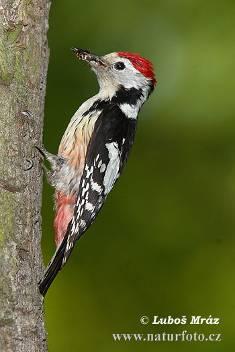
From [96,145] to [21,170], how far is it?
3.85 ft

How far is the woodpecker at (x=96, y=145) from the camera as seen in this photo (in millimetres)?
4531

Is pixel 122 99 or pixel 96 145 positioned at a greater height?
pixel 122 99

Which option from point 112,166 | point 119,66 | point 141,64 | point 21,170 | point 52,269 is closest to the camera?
point 21,170

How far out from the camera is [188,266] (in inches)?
204

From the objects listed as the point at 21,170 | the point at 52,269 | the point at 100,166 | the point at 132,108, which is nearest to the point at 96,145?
the point at 100,166

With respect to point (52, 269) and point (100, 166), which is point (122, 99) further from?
point (52, 269)

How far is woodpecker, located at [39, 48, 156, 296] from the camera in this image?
14.9 feet

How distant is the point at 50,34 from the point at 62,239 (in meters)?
1.96

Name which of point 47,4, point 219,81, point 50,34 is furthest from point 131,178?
point 47,4

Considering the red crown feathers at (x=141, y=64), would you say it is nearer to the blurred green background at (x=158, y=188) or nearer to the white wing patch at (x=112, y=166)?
the blurred green background at (x=158, y=188)

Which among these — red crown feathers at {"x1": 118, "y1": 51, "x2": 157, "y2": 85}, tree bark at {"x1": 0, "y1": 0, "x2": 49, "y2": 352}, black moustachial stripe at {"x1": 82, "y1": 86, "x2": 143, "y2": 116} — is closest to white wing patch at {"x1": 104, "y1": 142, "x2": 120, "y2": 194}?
black moustachial stripe at {"x1": 82, "y1": 86, "x2": 143, "y2": 116}

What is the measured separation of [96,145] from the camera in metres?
4.68

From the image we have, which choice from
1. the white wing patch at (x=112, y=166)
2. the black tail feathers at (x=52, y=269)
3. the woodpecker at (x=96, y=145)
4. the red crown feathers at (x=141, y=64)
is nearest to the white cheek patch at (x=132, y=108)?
the woodpecker at (x=96, y=145)

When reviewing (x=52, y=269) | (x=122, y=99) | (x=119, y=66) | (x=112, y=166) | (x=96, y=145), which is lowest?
(x=52, y=269)
